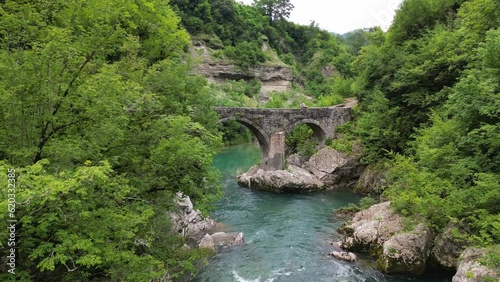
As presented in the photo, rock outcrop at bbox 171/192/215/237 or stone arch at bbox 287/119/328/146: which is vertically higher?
stone arch at bbox 287/119/328/146

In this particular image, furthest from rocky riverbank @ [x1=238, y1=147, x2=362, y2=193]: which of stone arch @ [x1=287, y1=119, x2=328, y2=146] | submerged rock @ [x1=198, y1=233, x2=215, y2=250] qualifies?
submerged rock @ [x1=198, y1=233, x2=215, y2=250]

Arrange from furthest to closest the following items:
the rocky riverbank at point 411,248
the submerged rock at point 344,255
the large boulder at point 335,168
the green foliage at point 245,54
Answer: the green foliage at point 245,54
the large boulder at point 335,168
the submerged rock at point 344,255
the rocky riverbank at point 411,248

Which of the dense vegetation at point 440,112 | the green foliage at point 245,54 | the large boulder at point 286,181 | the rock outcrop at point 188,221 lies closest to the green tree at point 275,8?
the green foliage at point 245,54

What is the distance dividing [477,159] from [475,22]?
27.2ft

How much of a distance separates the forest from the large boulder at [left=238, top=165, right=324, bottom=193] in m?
3.99

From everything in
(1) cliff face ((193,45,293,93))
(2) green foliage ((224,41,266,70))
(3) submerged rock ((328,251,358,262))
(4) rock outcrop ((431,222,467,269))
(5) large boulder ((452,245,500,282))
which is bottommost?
(3) submerged rock ((328,251,358,262))

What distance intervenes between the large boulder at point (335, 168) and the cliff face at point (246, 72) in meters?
28.2

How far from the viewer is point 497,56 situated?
35.7ft

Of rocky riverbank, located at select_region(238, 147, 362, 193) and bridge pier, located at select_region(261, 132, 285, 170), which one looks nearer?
rocky riverbank, located at select_region(238, 147, 362, 193)

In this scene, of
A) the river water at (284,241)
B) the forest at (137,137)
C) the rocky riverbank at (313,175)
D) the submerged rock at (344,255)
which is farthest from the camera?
the rocky riverbank at (313,175)

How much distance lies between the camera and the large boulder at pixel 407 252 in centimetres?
1098

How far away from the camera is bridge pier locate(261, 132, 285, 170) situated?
997 inches

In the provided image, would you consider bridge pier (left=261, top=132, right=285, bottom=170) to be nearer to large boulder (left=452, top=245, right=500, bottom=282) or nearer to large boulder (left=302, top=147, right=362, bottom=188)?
large boulder (left=302, top=147, right=362, bottom=188)

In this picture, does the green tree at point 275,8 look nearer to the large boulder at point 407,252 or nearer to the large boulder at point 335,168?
the large boulder at point 335,168
